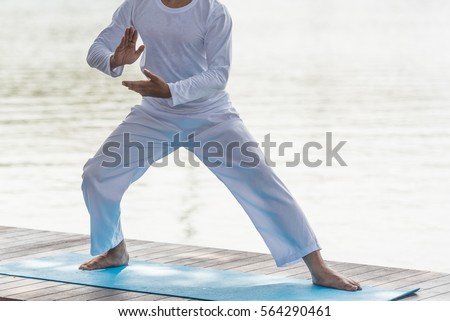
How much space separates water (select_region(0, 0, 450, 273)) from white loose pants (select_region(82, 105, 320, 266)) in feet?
4.61

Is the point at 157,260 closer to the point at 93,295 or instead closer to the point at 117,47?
the point at 93,295

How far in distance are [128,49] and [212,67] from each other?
36 cm

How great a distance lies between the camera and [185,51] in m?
4.36

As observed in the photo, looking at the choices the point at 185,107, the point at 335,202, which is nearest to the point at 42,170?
the point at 335,202

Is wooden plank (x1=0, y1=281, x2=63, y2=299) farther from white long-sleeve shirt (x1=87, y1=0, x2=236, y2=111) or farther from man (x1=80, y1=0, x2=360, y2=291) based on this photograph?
white long-sleeve shirt (x1=87, y1=0, x2=236, y2=111)

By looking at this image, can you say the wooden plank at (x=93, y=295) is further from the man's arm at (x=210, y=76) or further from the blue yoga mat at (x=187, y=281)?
the man's arm at (x=210, y=76)

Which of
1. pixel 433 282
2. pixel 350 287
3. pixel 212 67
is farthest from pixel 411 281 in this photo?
pixel 212 67

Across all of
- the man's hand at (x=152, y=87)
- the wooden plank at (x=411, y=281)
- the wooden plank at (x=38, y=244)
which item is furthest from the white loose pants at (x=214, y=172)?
the wooden plank at (x=38, y=244)

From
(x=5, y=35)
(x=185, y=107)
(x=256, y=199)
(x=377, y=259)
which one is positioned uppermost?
(x=5, y=35)

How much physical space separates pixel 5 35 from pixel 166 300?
20139 millimetres

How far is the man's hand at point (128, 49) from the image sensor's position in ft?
14.3

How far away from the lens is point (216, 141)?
172 inches

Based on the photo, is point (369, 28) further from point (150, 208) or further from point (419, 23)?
point (150, 208)

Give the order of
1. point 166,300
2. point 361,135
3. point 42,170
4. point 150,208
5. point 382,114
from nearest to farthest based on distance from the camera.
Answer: point 166,300
point 150,208
point 42,170
point 361,135
point 382,114
